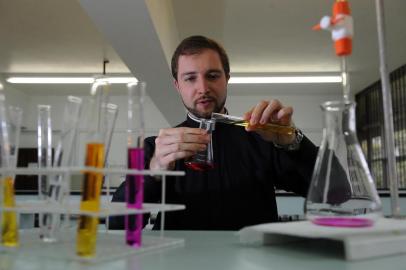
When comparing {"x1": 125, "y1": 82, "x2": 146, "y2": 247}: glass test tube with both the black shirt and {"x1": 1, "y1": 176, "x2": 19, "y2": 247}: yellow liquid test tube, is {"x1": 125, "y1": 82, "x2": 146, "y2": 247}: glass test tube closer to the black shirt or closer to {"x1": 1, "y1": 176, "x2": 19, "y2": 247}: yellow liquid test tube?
{"x1": 1, "y1": 176, "x2": 19, "y2": 247}: yellow liquid test tube

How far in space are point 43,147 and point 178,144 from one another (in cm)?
40

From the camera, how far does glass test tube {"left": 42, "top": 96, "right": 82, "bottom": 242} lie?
1.89 ft

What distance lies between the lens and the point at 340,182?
1.98ft

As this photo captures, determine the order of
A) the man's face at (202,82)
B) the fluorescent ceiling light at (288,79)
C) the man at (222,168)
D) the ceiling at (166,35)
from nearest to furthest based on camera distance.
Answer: the man at (222,168)
the man's face at (202,82)
the ceiling at (166,35)
the fluorescent ceiling light at (288,79)

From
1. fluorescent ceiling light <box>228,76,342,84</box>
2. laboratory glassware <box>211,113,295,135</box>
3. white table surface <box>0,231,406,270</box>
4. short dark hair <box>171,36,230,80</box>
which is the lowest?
white table surface <box>0,231,406,270</box>

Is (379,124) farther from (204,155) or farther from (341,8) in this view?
(341,8)

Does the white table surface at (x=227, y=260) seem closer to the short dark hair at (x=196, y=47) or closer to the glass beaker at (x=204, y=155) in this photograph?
the glass beaker at (x=204, y=155)

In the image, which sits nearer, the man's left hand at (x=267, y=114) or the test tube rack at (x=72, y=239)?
the test tube rack at (x=72, y=239)

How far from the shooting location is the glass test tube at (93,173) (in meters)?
0.47

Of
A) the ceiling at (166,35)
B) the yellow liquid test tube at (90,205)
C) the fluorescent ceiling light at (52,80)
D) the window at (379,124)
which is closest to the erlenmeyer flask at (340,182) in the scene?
the yellow liquid test tube at (90,205)

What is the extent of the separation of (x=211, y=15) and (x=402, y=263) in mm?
3629

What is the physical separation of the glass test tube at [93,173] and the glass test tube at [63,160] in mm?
39

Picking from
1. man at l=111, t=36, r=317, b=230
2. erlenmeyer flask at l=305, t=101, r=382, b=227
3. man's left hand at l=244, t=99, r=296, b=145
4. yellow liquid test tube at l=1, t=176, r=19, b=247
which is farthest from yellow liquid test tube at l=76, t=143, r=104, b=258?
man at l=111, t=36, r=317, b=230

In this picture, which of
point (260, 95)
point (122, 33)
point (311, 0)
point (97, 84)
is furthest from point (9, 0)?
point (260, 95)
